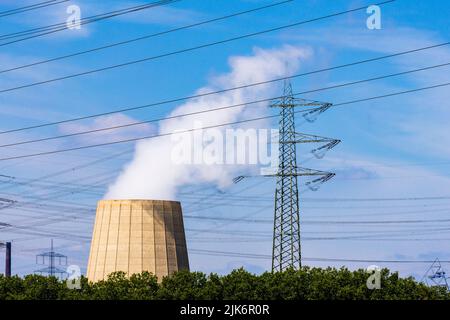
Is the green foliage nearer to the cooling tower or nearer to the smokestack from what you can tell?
the cooling tower

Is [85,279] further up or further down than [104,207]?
further down

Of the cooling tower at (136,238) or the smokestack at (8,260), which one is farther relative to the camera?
the smokestack at (8,260)

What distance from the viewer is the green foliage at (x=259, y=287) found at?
3201 inches

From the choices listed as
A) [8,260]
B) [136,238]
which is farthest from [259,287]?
[8,260]

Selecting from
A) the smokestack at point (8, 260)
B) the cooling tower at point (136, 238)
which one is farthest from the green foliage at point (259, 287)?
the smokestack at point (8, 260)

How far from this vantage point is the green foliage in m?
81.3

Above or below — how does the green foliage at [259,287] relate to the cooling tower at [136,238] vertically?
below

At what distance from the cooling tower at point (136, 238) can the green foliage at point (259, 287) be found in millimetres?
992

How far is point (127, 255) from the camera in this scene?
272ft

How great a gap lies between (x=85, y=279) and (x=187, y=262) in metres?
8.06

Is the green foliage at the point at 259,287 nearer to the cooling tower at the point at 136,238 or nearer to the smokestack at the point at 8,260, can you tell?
the cooling tower at the point at 136,238
